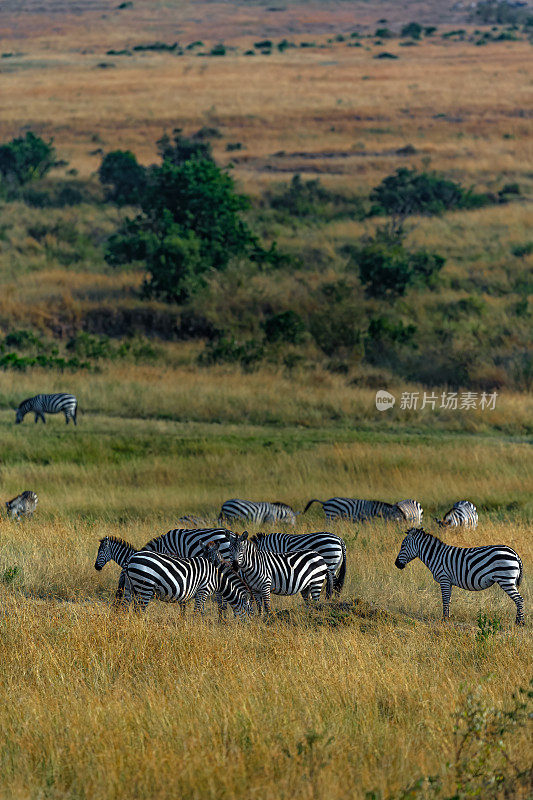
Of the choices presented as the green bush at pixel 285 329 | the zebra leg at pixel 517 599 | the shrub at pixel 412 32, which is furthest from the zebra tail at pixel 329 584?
the shrub at pixel 412 32

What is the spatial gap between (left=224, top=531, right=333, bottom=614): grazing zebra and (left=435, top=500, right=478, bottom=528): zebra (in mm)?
4375

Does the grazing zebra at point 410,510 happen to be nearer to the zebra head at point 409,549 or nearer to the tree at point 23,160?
the zebra head at point 409,549

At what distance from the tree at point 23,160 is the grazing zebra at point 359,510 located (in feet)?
166

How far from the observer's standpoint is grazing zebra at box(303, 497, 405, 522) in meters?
15.5

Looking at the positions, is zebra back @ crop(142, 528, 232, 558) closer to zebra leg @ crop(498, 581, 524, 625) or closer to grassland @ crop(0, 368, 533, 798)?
grassland @ crop(0, 368, 533, 798)

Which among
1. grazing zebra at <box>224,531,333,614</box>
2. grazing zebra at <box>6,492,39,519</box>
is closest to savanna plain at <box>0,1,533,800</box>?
grazing zebra at <box>224,531,333,614</box>

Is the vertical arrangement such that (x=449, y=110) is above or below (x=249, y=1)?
below

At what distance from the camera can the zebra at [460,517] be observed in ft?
47.8

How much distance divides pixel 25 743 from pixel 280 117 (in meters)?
79.6

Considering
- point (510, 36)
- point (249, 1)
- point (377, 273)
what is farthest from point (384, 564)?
point (249, 1)

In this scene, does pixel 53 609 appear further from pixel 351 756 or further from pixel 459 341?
pixel 459 341

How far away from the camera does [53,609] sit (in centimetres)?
963

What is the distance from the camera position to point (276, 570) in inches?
406

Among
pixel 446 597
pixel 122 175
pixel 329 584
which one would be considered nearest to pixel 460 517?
pixel 446 597
